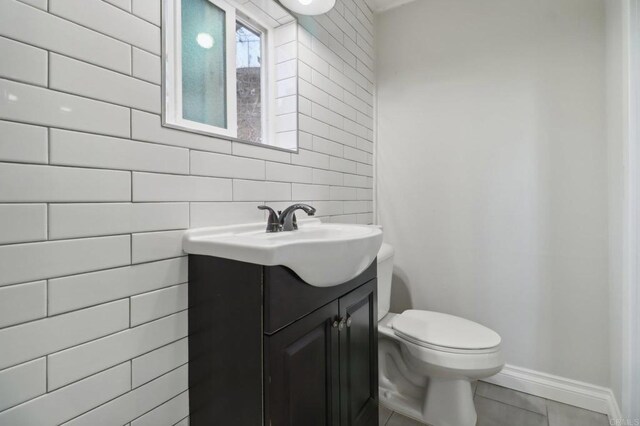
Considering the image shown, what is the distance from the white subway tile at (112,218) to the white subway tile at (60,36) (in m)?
0.34

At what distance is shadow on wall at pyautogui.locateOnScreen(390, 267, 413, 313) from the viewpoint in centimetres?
198

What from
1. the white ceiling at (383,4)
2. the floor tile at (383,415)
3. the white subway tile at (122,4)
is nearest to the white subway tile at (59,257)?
the white subway tile at (122,4)

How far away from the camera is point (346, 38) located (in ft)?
5.68

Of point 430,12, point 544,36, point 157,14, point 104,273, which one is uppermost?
point 430,12

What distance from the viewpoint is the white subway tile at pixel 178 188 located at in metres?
0.77

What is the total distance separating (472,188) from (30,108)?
193 centimetres

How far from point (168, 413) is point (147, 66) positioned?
3.20 feet

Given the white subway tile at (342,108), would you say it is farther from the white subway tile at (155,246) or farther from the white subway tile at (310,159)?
the white subway tile at (155,246)

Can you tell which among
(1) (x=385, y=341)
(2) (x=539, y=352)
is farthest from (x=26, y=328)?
(2) (x=539, y=352)

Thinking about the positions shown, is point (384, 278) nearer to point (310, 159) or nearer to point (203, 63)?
point (310, 159)

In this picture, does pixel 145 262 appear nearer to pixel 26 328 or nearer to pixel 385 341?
pixel 26 328

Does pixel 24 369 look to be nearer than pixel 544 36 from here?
Yes

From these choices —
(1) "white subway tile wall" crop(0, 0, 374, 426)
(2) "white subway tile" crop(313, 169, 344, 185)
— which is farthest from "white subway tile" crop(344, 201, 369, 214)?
(1) "white subway tile wall" crop(0, 0, 374, 426)

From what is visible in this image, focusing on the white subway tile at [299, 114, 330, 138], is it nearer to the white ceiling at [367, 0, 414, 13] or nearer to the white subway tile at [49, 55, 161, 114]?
the white subway tile at [49, 55, 161, 114]
